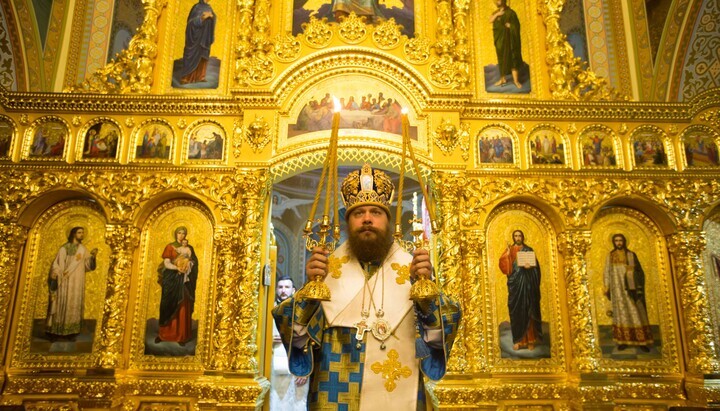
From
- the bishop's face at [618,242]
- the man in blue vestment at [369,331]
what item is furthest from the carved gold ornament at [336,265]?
the bishop's face at [618,242]

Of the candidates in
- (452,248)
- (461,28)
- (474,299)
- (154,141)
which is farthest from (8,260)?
(461,28)

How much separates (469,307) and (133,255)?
192 inches

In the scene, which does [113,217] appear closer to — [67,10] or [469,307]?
[67,10]

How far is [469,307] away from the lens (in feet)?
23.2

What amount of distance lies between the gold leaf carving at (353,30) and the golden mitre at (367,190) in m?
4.56

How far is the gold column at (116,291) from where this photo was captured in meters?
6.94

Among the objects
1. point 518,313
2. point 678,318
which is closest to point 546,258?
point 518,313

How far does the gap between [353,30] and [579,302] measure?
Answer: 529cm

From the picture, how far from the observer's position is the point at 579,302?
7.19 metres

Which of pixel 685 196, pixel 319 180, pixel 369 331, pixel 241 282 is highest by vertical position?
pixel 319 180

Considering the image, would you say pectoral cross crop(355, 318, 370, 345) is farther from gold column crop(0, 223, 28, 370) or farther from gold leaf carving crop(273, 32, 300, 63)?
gold column crop(0, 223, 28, 370)

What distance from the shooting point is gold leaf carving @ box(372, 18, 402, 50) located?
8016 mm

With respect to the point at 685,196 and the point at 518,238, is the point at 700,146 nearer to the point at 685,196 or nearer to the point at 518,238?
the point at 685,196

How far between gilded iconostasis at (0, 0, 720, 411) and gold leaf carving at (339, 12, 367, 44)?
0.13ft
